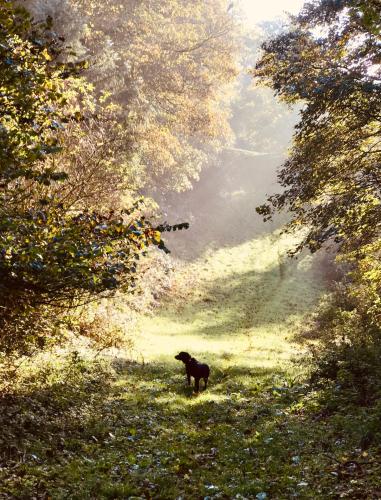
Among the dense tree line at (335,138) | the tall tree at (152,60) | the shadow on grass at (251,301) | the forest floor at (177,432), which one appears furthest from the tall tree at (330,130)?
the shadow on grass at (251,301)

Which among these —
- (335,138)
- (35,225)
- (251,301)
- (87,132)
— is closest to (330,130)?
(335,138)

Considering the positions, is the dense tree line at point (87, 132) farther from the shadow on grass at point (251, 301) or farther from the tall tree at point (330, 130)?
the shadow on grass at point (251, 301)

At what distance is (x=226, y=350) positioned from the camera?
19.7m

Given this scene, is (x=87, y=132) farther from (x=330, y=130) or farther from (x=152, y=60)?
(x=152, y=60)

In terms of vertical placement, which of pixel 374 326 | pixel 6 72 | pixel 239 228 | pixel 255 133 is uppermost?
pixel 255 133

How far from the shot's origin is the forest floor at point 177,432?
23.0 ft

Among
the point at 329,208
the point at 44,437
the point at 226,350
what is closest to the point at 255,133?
the point at 226,350

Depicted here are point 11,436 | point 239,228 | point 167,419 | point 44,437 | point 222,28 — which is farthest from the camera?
point 239,228

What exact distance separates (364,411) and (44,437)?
6279 millimetres

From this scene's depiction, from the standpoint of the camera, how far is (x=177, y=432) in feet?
32.7

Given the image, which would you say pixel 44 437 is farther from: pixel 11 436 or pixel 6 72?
pixel 6 72

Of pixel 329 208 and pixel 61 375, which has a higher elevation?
pixel 329 208

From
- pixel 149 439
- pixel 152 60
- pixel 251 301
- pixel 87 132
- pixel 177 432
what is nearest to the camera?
pixel 149 439

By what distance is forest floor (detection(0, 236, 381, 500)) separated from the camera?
702 cm
